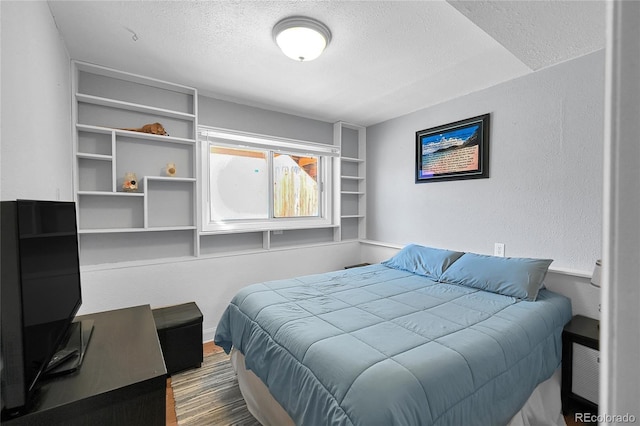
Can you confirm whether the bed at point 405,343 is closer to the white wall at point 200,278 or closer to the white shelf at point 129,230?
the white wall at point 200,278

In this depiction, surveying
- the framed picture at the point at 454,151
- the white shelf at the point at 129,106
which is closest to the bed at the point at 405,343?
the framed picture at the point at 454,151

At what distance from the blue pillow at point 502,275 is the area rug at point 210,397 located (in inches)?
75.1

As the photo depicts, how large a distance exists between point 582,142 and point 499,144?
62cm

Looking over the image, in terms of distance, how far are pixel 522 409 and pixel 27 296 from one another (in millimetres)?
2304

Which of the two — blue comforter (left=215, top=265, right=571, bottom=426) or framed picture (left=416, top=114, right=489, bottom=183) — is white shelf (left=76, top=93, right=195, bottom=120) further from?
framed picture (left=416, top=114, right=489, bottom=183)

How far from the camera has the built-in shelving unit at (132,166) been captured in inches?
99.1

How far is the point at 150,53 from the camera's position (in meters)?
2.27

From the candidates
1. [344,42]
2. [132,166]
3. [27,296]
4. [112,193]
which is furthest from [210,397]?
[344,42]

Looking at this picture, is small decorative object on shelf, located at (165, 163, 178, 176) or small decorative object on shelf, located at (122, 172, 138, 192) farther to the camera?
small decorative object on shelf, located at (165, 163, 178, 176)

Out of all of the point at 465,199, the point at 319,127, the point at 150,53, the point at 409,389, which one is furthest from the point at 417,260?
the point at 150,53

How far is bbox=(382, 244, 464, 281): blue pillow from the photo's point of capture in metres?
2.75

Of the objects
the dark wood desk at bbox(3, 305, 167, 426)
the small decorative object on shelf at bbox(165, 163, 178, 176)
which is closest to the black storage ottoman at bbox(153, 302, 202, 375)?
the dark wood desk at bbox(3, 305, 167, 426)

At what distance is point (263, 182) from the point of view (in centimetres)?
363

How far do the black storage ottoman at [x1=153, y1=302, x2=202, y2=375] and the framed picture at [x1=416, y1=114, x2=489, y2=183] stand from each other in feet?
9.17
